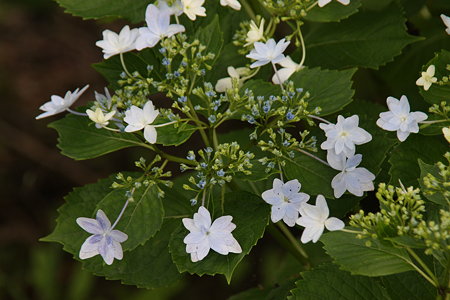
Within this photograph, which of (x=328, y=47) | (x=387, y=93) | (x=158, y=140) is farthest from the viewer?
(x=387, y=93)

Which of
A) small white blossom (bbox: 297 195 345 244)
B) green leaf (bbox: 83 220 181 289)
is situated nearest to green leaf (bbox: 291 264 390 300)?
small white blossom (bbox: 297 195 345 244)

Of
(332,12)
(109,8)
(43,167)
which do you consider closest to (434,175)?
(332,12)

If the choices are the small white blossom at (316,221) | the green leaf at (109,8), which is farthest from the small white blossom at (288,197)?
the green leaf at (109,8)

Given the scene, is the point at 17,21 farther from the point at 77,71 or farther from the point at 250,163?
the point at 250,163

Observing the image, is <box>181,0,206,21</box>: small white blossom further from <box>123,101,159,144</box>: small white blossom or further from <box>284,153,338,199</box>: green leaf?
<box>284,153,338,199</box>: green leaf

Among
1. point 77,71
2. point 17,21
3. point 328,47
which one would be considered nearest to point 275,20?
point 328,47

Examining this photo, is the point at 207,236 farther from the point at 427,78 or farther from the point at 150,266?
the point at 427,78

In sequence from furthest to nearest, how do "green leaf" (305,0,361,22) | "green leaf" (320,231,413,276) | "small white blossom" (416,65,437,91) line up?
"green leaf" (305,0,361,22) → "small white blossom" (416,65,437,91) → "green leaf" (320,231,413,276)

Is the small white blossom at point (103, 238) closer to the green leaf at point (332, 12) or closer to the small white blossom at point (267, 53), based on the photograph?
the small white blossom at point (267, 53)
